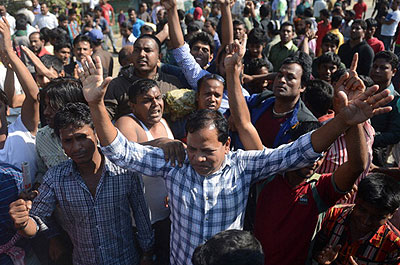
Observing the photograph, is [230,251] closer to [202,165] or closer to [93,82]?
[202,165]

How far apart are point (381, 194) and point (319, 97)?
149 centimetres

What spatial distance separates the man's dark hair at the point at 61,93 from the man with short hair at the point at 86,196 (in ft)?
1.27

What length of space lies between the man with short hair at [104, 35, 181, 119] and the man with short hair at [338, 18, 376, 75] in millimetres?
3642

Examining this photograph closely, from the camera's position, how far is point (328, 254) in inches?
84.1

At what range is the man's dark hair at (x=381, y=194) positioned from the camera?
207 centimetres

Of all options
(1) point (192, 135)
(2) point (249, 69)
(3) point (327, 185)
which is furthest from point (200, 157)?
(2) point (249, 69)

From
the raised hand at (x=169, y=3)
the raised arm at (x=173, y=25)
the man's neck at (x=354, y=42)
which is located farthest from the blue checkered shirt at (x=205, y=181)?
the man's neck at (x=354, y=42)


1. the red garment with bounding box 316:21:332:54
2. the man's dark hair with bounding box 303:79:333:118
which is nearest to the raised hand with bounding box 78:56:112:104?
the man's dark hair with bounding box 303:79:333:118

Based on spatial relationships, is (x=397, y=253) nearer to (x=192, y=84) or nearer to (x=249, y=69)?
(x=192, y=84)

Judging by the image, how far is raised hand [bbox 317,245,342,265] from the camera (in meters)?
2.12

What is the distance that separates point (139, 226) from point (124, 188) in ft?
1.13

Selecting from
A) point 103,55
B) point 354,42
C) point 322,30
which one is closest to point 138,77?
point 103,55

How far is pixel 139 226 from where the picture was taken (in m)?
2.50

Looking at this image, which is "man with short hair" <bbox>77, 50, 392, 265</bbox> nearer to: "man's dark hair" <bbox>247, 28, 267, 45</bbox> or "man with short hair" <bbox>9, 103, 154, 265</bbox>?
"man with short hair" <bbox>9, 103, 154, 265</bbox>
